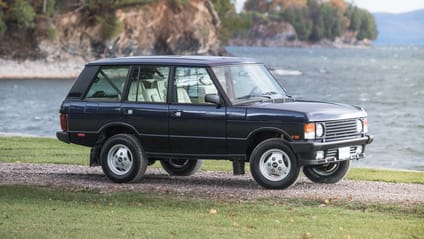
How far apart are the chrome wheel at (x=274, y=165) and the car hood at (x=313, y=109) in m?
0.57

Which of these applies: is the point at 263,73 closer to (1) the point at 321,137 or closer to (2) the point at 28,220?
(1) the point at 321,137

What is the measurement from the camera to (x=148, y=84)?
15.6 m

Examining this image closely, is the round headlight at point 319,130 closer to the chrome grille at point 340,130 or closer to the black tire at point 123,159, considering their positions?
the chrome grille at point 340,130

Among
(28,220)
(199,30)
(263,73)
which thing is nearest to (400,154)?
(263,73)

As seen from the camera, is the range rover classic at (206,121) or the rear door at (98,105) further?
the rear door at (98,105)

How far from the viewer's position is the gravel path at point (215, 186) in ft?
46.2

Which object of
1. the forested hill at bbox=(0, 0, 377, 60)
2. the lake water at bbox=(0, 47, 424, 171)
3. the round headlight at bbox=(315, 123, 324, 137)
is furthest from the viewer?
the forested hill at bbox=(0, 0, 377, 60)

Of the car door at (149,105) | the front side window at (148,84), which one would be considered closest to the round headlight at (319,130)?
the car door at (149,105)

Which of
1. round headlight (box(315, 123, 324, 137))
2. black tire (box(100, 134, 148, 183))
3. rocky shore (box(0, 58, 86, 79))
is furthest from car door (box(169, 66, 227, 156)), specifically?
rocky shore (box(0, 58, 86, 79))

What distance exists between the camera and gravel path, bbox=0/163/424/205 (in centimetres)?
1407

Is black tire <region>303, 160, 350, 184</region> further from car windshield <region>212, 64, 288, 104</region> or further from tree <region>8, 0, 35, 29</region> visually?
tree <region>8, 0, 35, 29</region>

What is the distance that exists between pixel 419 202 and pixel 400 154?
25515 millimetres

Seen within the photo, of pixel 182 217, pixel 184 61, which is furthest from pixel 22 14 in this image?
pixel 182 217

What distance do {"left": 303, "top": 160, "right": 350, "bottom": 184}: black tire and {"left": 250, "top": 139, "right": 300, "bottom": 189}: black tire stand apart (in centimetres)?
113
